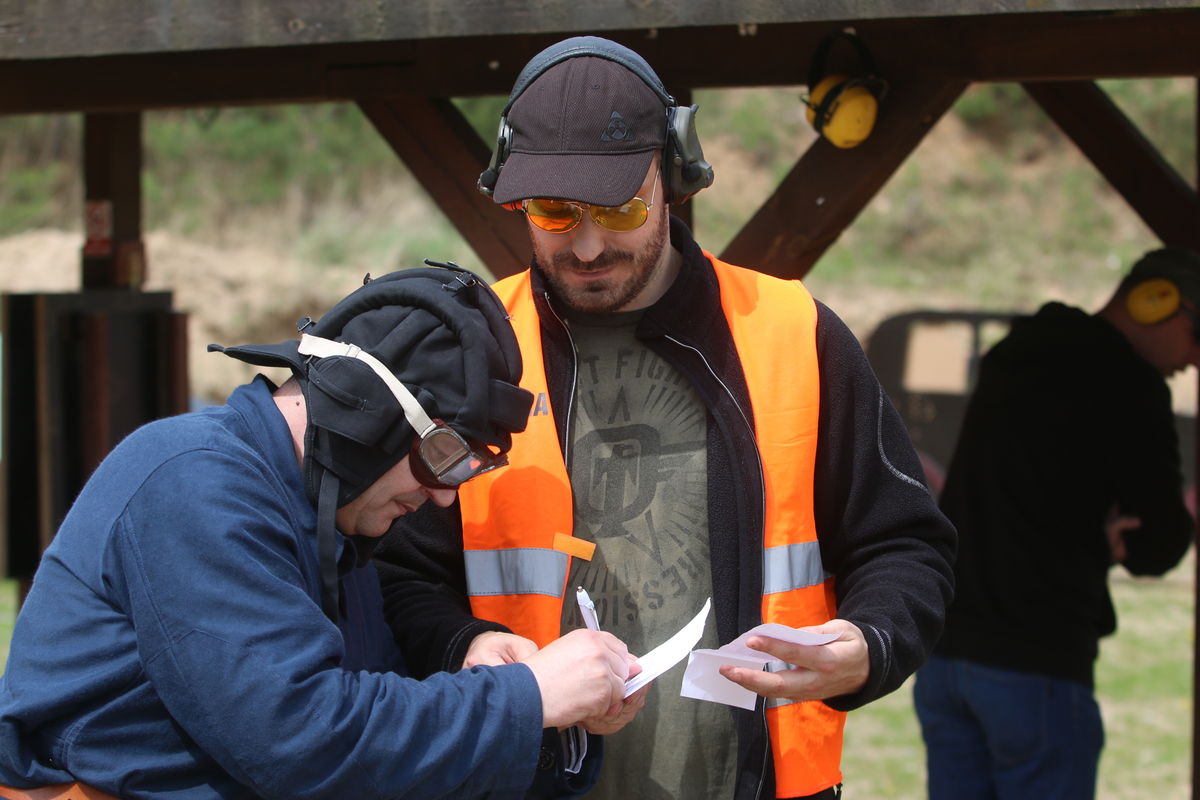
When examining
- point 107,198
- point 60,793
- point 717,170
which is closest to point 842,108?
point 60,793

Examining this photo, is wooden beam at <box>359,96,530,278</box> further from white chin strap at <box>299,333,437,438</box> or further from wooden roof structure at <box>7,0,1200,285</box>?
white chin strap at <box>299,333,437,438</box>

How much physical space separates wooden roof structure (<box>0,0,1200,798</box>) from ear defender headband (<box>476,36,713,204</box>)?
278mm

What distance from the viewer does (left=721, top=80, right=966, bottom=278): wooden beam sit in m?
2.82

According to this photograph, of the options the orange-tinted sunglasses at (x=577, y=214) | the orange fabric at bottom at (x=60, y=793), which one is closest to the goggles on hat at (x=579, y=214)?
the orange-tinted sunglasses at (x=577, y=214)

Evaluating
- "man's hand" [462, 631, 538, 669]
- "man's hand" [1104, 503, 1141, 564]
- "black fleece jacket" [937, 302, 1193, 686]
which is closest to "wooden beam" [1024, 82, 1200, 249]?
"black fleece jacket" [937, 302, 1193, 686]

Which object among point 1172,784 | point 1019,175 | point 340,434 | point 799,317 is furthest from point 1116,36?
point 1019,175

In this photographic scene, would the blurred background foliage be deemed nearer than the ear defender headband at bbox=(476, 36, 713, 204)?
No

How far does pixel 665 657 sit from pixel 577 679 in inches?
7.1

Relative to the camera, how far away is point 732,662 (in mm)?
1901

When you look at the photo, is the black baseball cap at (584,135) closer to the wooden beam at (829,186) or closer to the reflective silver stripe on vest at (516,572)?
the reflective silver stripe on vest at (516,572)

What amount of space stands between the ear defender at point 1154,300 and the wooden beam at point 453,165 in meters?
1.98

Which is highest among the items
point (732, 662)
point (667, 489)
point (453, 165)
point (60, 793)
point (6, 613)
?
point (453, 165)

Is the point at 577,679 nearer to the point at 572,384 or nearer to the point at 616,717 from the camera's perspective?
the point at 616,717

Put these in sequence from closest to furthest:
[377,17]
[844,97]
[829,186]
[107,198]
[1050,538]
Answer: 1. [377,17]
2. [844,97]
3. [829,186]
4. [1050,538]
5. [107,198]
